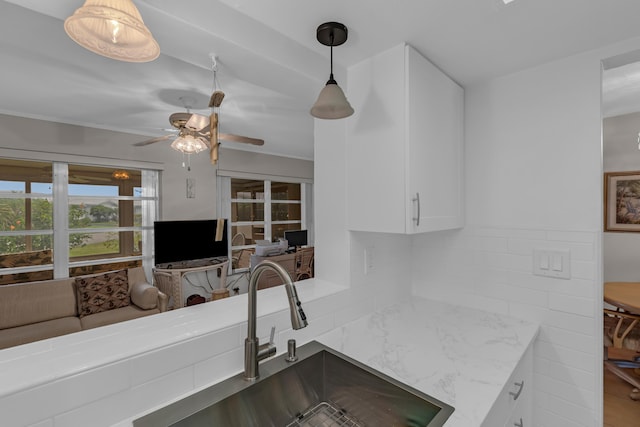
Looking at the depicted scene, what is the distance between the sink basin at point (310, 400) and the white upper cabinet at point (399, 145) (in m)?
0.56

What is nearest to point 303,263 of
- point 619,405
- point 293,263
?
point 293,263

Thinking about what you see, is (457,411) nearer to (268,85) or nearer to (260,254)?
(268,85)

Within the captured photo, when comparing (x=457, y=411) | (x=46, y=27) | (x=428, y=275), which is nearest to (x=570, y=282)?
(x=428, y=275)

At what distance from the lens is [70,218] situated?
362cm

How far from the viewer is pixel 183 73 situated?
90.0 inches

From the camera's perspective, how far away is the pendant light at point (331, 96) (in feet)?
3.42

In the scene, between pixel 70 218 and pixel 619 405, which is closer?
pixel 619 405

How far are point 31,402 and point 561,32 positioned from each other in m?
1.98

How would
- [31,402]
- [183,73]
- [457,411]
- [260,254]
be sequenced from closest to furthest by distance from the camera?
1. [31,402]
2. [457,411]
3. [183,73]
4. [260,254]

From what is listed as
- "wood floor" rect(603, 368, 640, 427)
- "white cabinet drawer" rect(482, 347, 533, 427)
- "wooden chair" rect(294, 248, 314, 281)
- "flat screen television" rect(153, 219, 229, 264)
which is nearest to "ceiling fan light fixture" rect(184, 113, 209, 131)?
"flat screen television" rect(153, 219, 229, 264)

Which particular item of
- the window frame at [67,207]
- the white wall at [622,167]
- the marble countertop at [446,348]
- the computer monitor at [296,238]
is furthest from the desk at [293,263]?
the white wall at [622,167]

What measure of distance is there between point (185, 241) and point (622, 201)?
4.91 metres

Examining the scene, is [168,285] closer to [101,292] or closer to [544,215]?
[101,292]

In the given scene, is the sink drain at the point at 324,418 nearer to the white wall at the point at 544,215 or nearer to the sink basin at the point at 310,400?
the sink basin at the point at 310,400
